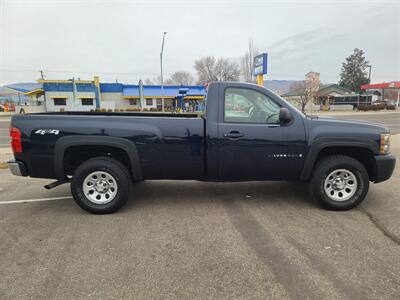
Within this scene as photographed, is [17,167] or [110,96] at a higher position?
[110,96]

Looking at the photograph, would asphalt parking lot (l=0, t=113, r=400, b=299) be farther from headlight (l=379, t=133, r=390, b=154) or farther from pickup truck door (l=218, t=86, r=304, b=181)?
headlight (l=379, t=133, r=390, b=154)

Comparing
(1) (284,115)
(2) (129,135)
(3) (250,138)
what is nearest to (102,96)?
(2) (129,135)

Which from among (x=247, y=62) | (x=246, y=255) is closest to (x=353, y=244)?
(x=246, y=255)

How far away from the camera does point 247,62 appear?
159 feet

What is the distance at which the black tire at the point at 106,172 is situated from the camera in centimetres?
380

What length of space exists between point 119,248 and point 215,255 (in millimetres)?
1101

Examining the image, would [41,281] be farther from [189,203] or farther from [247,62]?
[247,62]

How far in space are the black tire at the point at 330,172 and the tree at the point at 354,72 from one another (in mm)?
81375

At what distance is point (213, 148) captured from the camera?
3.80 m

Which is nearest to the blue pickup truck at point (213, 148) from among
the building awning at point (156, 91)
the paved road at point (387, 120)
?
the paved road at point (387, 120)

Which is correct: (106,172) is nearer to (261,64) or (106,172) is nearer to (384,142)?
(384,142)

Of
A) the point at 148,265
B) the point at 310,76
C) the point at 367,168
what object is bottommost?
the point at 148,265

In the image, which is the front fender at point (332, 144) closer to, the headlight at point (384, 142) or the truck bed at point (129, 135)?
the headlight at point (384, 142)

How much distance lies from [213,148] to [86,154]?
197 centimetres
